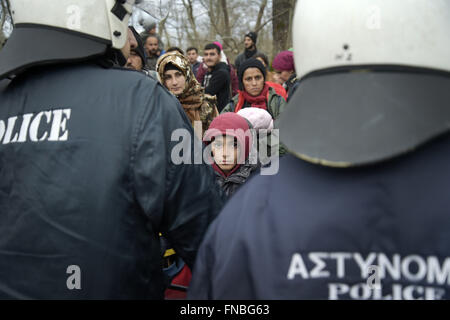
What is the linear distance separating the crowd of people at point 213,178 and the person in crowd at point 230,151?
0.89m

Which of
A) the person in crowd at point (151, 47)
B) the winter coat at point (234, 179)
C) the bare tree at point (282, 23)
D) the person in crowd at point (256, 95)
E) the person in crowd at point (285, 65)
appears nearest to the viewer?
the winter coat at point (234, 179)

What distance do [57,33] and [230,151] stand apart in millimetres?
1637

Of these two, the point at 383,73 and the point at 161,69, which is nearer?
→ the point at 383,73

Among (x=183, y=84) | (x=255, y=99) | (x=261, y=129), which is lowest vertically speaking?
(x=261, y=129)

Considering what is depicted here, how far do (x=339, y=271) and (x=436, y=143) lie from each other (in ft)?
1.23

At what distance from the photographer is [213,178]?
1600 millimetres

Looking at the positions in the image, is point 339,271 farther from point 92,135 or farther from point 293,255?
point 92,135

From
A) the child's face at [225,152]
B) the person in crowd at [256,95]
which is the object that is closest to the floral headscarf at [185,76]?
the person in crowd at [256,95]

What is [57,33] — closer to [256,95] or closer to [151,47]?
[256,95]

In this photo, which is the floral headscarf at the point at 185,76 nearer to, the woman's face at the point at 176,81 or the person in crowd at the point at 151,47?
the woman's face at the point at 176,81

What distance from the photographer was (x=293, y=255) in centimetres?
98

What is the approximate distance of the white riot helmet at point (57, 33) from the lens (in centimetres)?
141

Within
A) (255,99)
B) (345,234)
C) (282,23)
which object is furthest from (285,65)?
(345,234)
